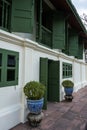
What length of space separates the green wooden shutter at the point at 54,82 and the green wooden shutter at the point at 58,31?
0.93 meters

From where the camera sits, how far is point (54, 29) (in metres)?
9.69

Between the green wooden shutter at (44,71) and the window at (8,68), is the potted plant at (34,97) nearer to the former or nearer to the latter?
the window at (8,68)

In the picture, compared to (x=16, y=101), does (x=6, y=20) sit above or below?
above

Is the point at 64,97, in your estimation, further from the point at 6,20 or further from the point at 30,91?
the point at 6,20

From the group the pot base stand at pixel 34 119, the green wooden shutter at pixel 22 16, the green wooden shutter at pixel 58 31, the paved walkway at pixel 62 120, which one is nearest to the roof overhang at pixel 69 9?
the green wooden shutter at pixel 58 31

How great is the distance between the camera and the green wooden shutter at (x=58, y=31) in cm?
964

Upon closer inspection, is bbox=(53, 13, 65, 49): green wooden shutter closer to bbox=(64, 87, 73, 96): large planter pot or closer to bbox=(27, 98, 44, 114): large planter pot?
bbox=(64, 87, 73, 96): large planter pot

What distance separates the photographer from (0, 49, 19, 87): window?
205 inches

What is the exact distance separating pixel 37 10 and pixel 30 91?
13.5 ft

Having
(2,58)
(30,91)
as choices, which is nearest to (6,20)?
(2,58)

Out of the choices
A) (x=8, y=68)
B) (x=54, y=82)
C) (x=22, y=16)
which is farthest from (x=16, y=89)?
(x=54, y=82)

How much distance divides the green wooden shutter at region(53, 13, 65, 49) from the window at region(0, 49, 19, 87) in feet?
13.5

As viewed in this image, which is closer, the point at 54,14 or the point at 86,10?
the point at 54,14

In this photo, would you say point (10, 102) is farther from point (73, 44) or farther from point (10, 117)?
point (73, 44)
